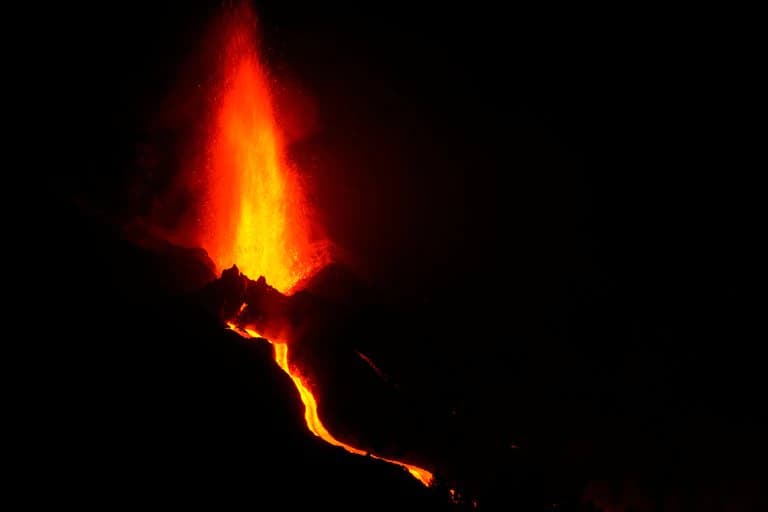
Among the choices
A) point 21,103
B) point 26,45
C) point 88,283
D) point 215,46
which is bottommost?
point 88,283

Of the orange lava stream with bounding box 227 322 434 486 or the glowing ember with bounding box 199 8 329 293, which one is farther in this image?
the glowing ember with bounding box 199 8 329 293

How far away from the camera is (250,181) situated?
15531 mm

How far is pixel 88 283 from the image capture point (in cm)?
762

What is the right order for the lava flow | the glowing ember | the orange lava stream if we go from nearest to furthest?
1. the orange lava stream
2. the lava flow
3. the glowing ember

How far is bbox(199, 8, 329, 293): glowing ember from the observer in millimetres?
14742

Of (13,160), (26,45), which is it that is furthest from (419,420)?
(26,45)

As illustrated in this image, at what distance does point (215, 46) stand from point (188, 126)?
2.23m

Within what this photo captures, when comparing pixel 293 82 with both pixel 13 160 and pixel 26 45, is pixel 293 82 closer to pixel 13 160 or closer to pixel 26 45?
pixel 26 45

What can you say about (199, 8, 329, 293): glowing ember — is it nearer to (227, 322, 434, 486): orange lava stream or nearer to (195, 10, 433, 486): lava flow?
(195, 10, 433, 486): lava flow

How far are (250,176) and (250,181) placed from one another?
150mm

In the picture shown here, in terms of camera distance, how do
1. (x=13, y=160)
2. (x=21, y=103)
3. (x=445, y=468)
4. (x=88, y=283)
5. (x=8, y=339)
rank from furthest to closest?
(x=21, y=103) → (x=13, y=160) → (x=445, y=468) → (x=88, y=283) → (x=8, y=339)

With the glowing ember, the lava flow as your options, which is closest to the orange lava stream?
the lava flow

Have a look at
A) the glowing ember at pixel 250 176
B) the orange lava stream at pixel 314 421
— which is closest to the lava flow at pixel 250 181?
the glowing ember at pixel 250 176

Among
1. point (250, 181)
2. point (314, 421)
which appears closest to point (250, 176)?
point (250, 181)
